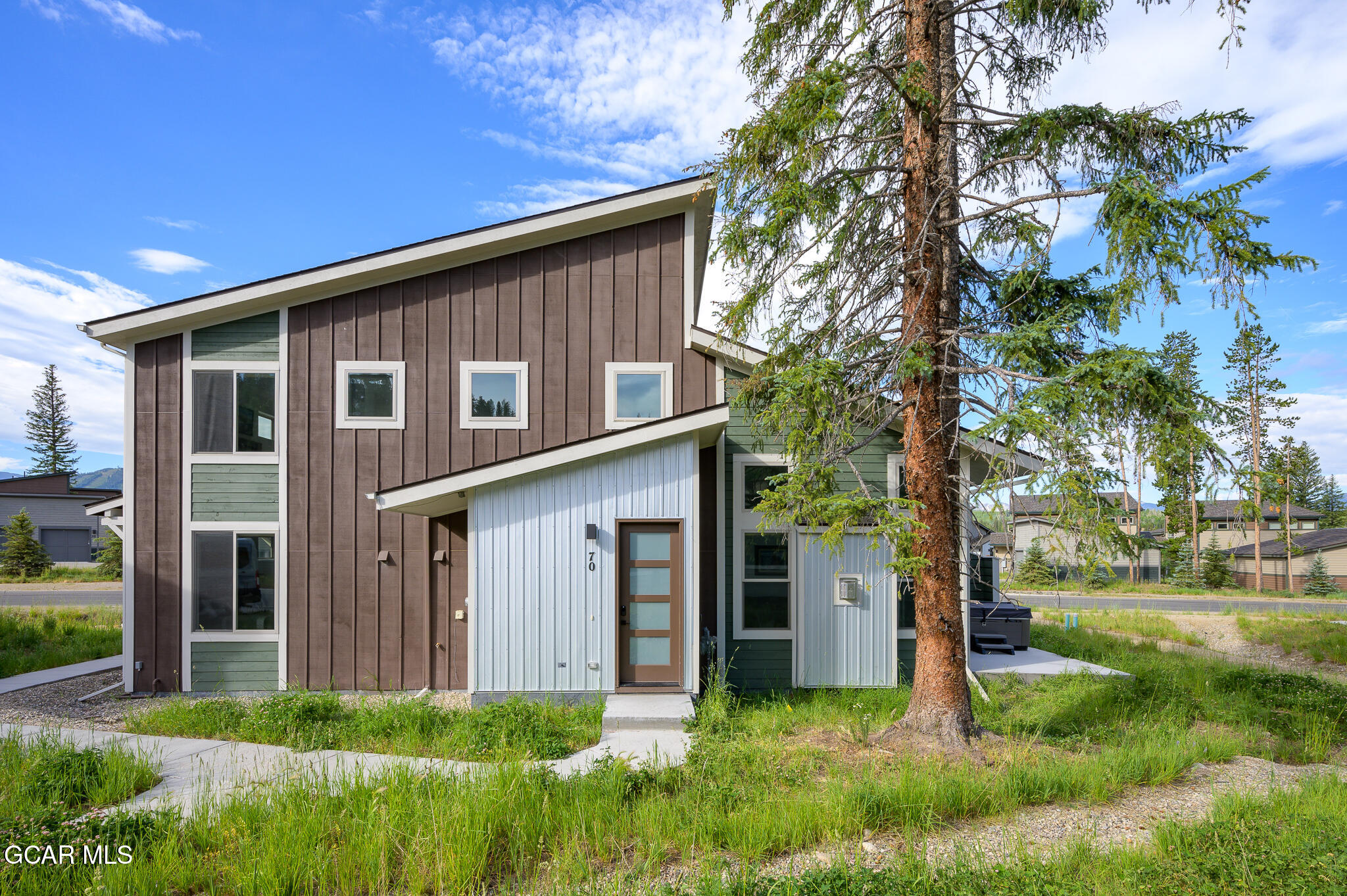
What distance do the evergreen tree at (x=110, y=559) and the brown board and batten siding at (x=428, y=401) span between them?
27.0 metres

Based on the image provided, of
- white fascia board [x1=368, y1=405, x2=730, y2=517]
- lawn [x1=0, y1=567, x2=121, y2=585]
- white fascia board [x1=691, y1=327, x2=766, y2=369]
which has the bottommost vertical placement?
lawn [x1=0, y1=567, x2=121, y2=585]

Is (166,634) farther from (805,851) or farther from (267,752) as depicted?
(805,851)

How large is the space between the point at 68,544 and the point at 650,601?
127ft

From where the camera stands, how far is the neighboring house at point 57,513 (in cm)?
3053

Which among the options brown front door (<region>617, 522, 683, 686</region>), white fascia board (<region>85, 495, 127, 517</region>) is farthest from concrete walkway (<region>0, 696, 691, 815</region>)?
white fascia board (<region>85, 495, 127, 517</region>)

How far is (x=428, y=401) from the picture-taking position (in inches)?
356

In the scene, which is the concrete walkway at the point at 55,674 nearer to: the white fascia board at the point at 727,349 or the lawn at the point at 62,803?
the lawn at the point at 62,803

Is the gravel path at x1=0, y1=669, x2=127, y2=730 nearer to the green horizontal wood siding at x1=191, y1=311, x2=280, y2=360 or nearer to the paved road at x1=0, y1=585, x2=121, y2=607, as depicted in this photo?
the green horizontal wood siding at x1=191, y1=311, x2=280, y2=360

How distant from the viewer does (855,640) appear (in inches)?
349

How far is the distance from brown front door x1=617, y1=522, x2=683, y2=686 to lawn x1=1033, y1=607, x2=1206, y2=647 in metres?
12.2

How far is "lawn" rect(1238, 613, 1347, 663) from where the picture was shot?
13.4m

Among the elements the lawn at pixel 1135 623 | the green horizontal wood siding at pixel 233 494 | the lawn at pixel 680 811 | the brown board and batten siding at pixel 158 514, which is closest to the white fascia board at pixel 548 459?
the green horizontal wood siding at pixel 233 494

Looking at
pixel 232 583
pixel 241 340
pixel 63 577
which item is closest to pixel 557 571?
pixel 232 583

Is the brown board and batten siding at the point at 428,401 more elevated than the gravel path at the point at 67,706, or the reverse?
→ the brown board and batten siding at the point at 428,401
